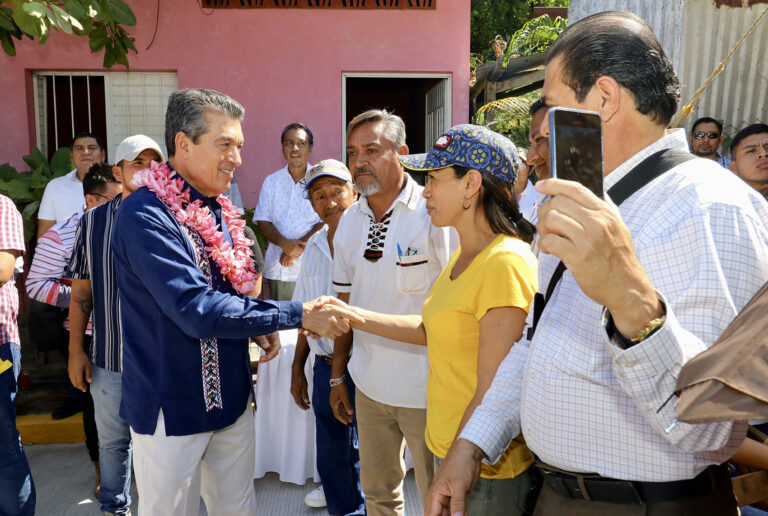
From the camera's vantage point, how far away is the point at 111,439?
11.9 feet

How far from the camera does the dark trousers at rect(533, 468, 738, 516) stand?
1417mm

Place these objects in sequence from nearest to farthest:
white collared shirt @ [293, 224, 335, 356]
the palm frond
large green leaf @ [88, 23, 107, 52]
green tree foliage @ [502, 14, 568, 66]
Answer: white collared shirt @ [293, 224, 335, 356], large green leaf @ [88, 23, 107, 52], the palm frond, green tree foliage @ [502, 14, 568, 66]

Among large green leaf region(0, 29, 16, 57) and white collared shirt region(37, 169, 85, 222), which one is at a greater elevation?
large green leaf region(0, 29, 16, 57)

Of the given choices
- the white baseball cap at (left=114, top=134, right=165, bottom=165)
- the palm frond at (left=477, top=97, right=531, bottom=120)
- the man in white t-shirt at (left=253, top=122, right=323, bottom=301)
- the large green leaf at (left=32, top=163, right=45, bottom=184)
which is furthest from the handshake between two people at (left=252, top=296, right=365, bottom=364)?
the palm frond at (left=477, top=97, right=531, bottom=120)

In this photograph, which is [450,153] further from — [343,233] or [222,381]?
[222,381]

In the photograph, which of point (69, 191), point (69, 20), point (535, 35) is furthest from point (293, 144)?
point (535, 35)

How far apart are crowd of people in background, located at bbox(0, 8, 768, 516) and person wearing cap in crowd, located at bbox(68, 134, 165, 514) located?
1 cm

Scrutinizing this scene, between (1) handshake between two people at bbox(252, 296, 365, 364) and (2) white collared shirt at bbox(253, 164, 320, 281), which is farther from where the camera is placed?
(2) white collared shirt at bbox(253, 164, 320, 281)

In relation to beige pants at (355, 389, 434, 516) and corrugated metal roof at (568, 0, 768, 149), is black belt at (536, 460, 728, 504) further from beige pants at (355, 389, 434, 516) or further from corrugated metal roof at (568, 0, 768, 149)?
corrugated metal roof at (568, 0, 768, 149)

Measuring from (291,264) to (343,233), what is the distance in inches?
109

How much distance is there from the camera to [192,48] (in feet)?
24.7

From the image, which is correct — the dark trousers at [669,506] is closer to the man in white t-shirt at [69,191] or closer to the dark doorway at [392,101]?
the man in white t-shirt at [69,191]

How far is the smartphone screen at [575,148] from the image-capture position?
116 cm

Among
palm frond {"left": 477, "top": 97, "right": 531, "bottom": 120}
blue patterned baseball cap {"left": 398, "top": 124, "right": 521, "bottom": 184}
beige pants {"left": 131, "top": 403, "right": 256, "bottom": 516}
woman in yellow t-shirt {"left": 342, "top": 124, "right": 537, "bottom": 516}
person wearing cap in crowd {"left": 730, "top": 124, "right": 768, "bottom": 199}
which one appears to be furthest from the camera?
palm frond {"left": 477, "top": 97, "right": 531, "bottom": 120}
